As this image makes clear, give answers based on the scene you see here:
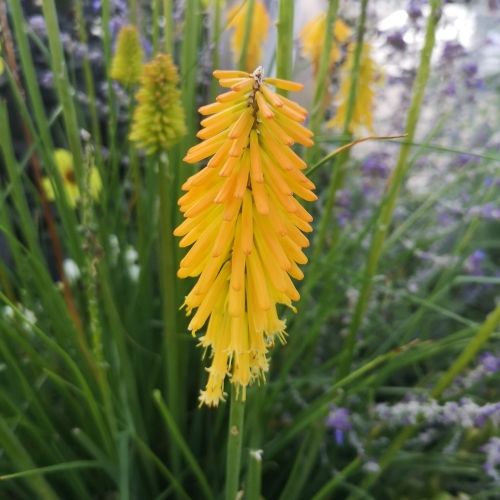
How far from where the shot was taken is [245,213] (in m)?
0.67

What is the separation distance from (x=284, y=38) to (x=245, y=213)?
0.35 metres

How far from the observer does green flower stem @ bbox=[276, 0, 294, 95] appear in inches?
33.6

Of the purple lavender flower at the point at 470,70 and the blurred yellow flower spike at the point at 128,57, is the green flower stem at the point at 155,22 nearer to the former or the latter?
the blurred yellow flower spike at the point at 128,57

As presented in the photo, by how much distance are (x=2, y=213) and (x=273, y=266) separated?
0.63m

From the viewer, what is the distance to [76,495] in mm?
1212

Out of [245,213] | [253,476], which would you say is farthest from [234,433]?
[245,213]

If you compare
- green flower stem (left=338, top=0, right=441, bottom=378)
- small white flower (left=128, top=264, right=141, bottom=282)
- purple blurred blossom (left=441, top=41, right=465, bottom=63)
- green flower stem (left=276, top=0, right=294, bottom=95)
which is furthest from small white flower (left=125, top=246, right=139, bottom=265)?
purple blurred blossom (left=441, top=41, right=465, bottom=63)

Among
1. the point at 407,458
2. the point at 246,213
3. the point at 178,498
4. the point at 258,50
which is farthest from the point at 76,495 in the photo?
the point at 258,50

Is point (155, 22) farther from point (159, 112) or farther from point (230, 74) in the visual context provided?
point (230, 74)

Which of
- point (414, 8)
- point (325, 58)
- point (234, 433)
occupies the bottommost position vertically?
point (234, 433)

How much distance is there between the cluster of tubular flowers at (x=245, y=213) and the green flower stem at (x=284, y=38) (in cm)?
23

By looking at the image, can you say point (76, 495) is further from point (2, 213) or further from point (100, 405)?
point (2, 213)

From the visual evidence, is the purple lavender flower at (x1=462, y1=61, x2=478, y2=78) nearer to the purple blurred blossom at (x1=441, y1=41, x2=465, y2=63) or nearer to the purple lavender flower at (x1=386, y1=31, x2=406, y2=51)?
the purple blurred blossom at (x1=441, y1=41, x2=465, y2=63)

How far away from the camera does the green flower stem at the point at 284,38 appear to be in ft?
2.80
